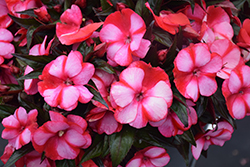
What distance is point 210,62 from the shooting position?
0.39 metres

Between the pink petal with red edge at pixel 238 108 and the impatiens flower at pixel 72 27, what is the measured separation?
284 mm

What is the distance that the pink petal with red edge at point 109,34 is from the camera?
402 mm

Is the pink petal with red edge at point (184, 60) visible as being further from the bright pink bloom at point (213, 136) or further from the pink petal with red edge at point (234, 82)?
the bright pink bloom at point (213, 136)

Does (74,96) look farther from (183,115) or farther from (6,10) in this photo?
(6,10)

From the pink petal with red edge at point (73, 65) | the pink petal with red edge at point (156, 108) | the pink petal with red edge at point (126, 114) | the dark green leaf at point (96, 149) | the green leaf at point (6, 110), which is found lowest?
the dark green leaf at point (96, 149)

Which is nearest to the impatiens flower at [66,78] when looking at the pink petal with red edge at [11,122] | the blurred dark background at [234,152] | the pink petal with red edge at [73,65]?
the pink petal with red edge at [73,65]

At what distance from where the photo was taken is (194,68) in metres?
0.40

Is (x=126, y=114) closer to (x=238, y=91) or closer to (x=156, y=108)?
(x=156, y=108)

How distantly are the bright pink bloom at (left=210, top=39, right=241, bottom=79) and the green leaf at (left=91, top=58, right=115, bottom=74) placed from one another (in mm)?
199

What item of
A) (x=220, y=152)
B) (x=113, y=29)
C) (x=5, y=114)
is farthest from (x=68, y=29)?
(x=220, y=152)

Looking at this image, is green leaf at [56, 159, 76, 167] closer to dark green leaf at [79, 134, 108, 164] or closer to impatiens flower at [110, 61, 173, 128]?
dark green leaf at [79, 134, 108, 164]

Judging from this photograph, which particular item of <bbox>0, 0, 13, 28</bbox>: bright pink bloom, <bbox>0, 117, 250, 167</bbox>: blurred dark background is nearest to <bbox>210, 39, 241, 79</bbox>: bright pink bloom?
<bbox>0, 0, 13, 28</bbox>: bright pink bloom

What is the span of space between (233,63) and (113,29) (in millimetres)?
237

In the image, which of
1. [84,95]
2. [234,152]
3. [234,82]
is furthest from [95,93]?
[234,152]
